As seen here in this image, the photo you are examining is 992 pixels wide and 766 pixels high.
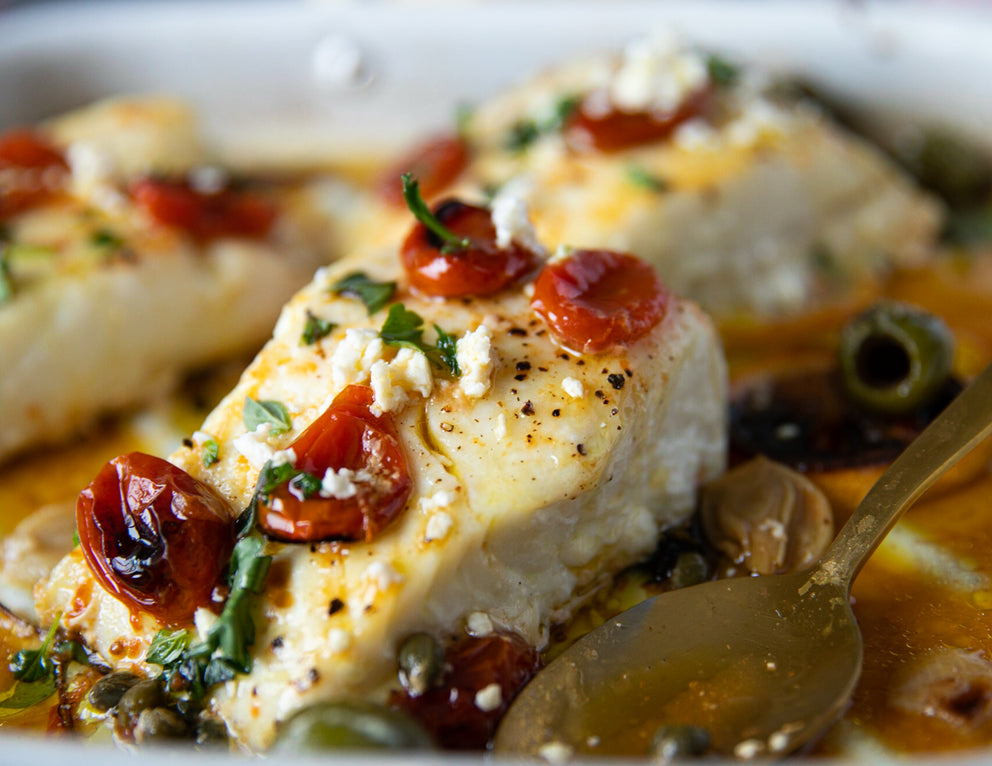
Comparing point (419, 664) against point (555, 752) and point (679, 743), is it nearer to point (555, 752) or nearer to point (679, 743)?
point (555, 752)

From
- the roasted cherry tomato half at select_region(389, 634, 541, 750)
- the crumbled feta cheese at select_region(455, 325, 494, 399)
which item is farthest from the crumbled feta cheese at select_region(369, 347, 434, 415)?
the roasted cherry tomato half at select_region(389, 634, 541, 750)

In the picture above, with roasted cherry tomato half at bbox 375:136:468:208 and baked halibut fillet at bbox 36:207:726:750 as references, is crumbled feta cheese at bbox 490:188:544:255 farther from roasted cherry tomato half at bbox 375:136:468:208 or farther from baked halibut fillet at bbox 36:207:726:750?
roasted cherry tomato half at bbox 375:136:468:208

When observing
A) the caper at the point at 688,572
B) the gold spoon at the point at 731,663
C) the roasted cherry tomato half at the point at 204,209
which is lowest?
the caper at the point at 688,572

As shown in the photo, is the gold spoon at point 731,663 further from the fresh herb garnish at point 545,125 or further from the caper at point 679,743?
the fresh herb garnish at point 545,125

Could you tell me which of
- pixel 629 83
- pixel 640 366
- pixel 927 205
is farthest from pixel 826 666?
pixel 927 205

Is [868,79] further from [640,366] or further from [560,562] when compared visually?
[560,562]

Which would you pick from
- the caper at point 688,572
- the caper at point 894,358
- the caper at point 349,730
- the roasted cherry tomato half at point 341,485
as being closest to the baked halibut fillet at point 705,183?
the caper at point 894,358

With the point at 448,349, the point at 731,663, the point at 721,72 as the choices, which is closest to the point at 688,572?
the point at 731,663
